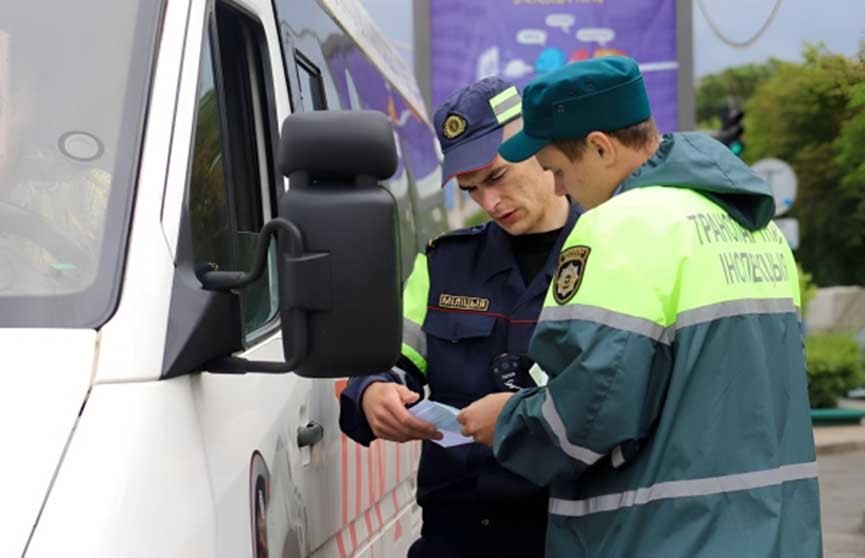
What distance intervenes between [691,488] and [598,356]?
0.30 meters

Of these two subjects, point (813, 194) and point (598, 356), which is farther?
point (813, 194)

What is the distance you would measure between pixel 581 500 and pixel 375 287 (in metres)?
0.74

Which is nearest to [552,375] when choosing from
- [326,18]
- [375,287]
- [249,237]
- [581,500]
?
[581,500]

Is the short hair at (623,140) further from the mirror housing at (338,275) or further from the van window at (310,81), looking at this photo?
the van window at (310,81)

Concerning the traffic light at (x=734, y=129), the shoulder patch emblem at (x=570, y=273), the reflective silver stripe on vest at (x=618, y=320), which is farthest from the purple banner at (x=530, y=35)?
the reflective silver stripe on vest at (x=618, y=320)

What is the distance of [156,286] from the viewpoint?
7.74 feet

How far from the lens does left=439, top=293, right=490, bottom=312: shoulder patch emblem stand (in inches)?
142

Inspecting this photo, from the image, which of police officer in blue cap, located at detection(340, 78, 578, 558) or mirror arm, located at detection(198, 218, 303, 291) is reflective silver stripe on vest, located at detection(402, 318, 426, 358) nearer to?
police officer in blue cap, located at detection(340, 78, 578, 558)

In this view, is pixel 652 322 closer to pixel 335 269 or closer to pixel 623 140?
pixel 623 140

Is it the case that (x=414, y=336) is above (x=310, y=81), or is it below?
below

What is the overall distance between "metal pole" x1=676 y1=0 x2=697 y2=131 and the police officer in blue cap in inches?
668

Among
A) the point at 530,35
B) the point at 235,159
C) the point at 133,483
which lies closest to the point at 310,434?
the point at 235,159

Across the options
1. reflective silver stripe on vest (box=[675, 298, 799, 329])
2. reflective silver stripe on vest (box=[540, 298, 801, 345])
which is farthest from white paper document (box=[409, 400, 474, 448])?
reflective silver stripe on vest (box=[675, 298, 799, 329])

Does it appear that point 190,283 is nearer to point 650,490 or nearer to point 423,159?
point 650,490
